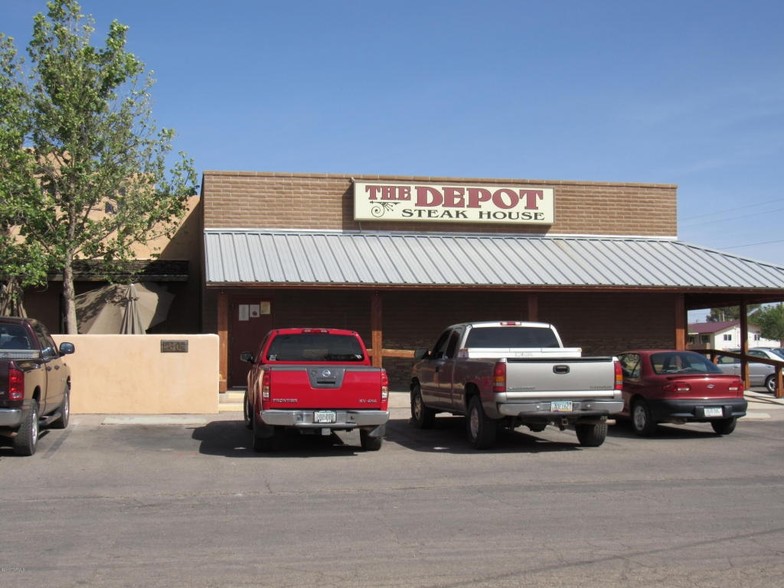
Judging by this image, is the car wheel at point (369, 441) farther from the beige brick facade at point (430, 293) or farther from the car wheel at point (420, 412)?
the beige brick facade at point (430, 293)

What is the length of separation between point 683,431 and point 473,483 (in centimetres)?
762

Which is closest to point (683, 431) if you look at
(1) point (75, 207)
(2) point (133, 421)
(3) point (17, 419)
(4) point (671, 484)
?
(4) point (671, 484)

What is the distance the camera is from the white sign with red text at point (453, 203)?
23.6m

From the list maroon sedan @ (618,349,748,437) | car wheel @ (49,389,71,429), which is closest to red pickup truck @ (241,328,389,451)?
car wheel @ (49,389,71,429)

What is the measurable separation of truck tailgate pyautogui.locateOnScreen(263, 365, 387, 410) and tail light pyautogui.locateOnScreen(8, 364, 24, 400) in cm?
316

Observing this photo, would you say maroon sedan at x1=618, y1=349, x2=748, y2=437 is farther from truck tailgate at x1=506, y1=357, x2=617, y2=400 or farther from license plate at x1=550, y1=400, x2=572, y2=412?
license plate at x1=550, y1=400, x2=572, y2=412

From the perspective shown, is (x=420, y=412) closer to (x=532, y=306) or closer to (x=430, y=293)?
(x=532, y=306)

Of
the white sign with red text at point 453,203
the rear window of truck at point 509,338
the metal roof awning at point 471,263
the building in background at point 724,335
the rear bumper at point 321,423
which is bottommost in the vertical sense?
the building in background at point 724,335

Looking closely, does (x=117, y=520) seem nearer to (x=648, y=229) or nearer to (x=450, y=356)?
(x=450, y=356)

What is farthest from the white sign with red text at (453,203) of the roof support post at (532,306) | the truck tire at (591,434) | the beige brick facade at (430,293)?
the truck tire at (591,434)

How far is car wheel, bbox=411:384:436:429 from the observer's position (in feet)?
54.5

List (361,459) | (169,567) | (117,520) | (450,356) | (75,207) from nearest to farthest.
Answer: (169,567) < (117,520) < (361,459) < (450,356) < (75,207)

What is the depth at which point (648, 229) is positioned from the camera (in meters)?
25.4

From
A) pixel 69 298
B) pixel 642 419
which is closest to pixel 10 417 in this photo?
pixel 642 419
